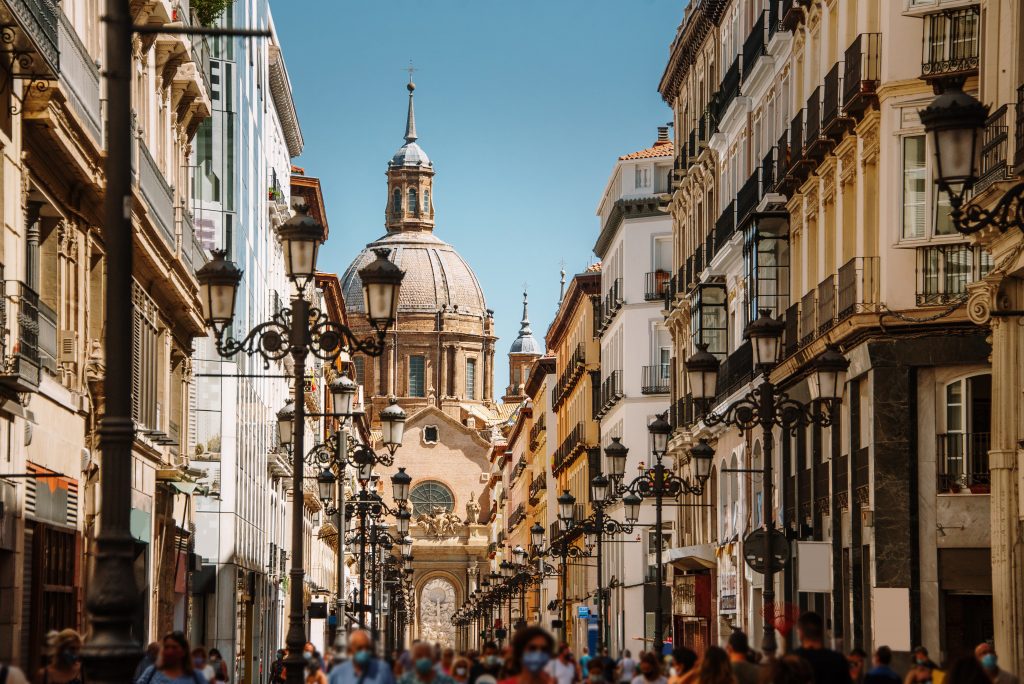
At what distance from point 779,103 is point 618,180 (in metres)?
28.9

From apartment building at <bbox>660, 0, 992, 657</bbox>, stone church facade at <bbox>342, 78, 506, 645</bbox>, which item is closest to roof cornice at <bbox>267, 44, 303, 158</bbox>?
apartment building at <bbox>660, 0, 992, 657</bbox>

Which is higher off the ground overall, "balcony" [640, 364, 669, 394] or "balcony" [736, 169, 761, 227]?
"balcony" [736, 169, 761, 227]

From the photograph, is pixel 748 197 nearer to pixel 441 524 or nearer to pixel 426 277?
pixel 441 524

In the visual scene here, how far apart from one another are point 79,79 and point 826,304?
13202mm

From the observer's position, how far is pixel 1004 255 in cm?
2169

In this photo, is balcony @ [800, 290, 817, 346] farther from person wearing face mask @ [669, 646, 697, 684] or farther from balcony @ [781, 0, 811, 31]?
person wearing face mask @ [669, 646, 697, 684]

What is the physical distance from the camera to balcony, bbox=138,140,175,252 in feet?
99.7

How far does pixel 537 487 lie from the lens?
340 ft

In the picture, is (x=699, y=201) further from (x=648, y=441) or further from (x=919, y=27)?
(x=919, y=27)

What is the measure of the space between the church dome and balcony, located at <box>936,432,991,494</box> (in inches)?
5610

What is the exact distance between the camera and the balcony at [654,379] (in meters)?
64.6

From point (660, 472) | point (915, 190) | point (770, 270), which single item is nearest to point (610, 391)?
point (770, 270)

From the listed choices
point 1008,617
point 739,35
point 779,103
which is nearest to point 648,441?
point 739,35

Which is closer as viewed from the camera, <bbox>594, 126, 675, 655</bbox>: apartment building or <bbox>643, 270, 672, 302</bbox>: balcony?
<bbox>594, 126, 675, 655</bbox>: apartment building
